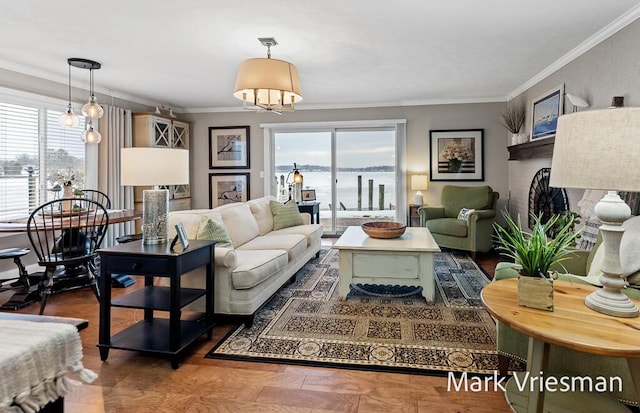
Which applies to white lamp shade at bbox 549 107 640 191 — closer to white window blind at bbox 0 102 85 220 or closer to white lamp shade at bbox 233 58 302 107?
white lamp shade at bbox 233 58 302 107

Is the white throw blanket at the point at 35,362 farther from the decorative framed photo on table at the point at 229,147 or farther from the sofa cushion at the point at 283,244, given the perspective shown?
the decorative framed photo on table at the point at 229,147

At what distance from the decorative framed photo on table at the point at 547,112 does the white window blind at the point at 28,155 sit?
19.3ft

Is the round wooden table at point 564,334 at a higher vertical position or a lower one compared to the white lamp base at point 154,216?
lower

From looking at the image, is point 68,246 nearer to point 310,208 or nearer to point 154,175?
point 154,175

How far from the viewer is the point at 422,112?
6.54 meters

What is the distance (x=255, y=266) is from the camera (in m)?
2.89

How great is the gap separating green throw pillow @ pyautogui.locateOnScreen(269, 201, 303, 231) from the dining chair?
1.88 meters

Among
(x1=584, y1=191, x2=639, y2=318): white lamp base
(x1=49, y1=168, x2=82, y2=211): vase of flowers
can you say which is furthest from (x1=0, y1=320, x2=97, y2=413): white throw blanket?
(x1=49, y1=168, x2=82, y2=211): vase of flowers

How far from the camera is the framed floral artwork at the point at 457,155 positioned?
639 cm

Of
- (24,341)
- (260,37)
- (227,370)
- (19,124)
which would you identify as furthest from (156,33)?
(24,341)

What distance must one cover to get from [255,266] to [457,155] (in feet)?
15.4

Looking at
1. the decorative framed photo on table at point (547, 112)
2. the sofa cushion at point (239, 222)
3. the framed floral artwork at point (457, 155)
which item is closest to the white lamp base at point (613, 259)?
the sofa cushion at point (239, 222)

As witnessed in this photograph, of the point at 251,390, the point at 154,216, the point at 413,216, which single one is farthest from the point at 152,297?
the point at 413,216

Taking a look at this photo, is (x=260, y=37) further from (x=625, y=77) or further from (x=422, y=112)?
(x=422, y=112)
